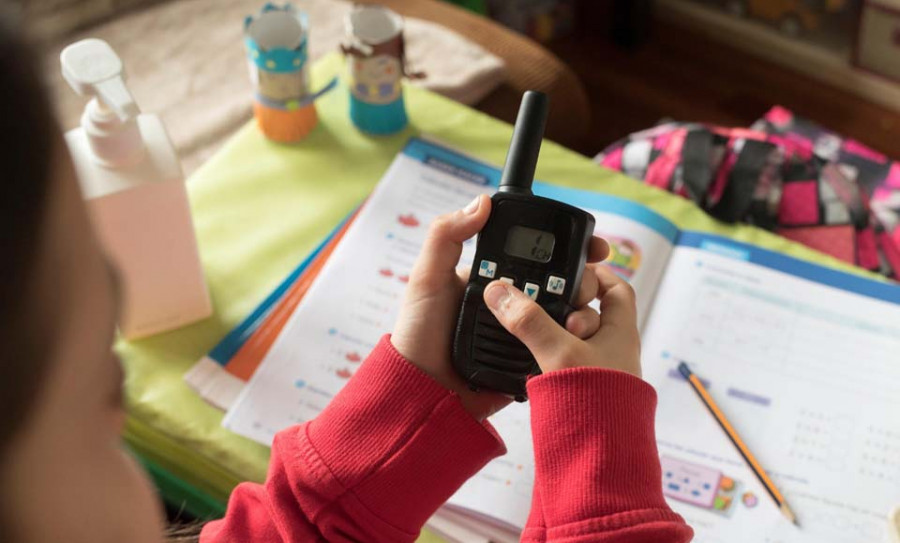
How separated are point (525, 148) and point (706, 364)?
0.67 ft

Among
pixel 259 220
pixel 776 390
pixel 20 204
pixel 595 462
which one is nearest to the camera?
pixel 20 204

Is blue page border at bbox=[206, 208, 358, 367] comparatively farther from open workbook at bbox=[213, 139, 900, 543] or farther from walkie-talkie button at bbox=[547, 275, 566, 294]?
walkie-talkie button at bbox=[547, 275, 566, 294]

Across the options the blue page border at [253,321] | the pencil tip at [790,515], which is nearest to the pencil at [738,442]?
the pencil tip at [790,515]

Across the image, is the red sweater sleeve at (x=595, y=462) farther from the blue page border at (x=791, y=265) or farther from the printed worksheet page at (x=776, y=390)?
the blue page border at (x=791, y=265)

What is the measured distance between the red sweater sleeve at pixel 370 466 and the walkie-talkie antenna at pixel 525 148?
13 cm

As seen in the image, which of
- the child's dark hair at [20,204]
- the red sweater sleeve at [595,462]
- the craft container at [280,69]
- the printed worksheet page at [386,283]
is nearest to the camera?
the child's dark hair at [20,204]

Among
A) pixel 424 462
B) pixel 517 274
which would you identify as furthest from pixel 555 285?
pixel 424 462

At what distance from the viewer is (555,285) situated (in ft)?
1.72

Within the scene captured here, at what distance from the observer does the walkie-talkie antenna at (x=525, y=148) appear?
1.79 ft

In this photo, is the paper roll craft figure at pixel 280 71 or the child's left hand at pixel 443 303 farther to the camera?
the paper roll craft figure at pixel 280 71

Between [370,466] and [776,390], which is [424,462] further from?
[776,390]

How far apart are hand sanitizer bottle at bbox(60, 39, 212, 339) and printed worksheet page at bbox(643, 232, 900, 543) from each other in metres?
0.33

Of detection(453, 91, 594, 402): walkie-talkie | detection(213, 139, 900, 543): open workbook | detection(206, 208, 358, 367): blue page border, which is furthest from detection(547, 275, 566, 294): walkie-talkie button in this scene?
detection(206, 208, 358, 367): blue page border

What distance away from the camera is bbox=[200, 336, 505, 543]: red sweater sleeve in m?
0.52
